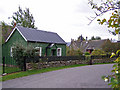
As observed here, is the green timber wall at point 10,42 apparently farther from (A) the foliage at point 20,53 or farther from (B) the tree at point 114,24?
(B) the tree at point 114,24

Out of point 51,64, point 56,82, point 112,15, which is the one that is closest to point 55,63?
point 51,64

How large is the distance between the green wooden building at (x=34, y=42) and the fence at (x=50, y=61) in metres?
2.31

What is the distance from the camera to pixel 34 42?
58.6 feet

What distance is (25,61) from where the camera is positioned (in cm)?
1238

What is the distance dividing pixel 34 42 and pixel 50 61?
388 centimetres

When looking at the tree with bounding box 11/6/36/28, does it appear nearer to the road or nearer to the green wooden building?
the green wooden building

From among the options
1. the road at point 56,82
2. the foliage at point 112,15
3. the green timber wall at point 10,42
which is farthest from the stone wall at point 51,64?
the foliage at point 112,15

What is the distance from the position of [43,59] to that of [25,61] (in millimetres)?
2377

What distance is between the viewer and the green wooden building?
17672 mm

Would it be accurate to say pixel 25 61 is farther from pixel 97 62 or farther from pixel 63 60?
pixel 97 62

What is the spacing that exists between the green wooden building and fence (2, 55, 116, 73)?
2.31 meters

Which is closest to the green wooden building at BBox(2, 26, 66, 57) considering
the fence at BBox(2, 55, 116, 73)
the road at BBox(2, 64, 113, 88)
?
the fence at BBox(2, 55, 116, 73)

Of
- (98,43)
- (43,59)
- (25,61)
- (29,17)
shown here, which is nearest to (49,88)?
(25,61)

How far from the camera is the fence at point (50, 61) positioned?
502 inches
